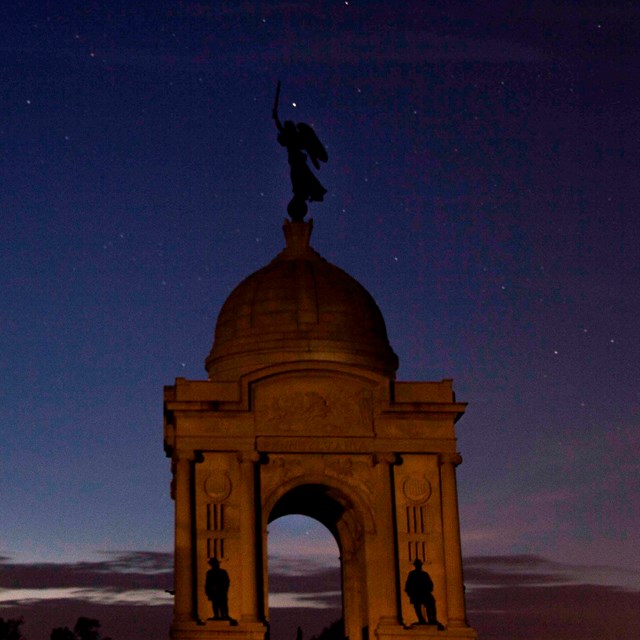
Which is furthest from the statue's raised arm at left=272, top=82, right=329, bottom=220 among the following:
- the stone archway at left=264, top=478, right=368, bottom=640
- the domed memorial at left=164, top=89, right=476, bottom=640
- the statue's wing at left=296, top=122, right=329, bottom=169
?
the stone archway at left=264, top=478, right=368, bottom=640

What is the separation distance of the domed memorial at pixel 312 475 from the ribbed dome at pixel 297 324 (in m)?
0.07

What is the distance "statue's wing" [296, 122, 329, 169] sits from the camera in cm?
5628

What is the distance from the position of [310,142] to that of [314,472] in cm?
1300

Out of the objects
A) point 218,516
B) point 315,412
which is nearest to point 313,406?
point 315,412

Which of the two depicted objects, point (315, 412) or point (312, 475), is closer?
point (312, 475)

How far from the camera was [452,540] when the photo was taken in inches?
1944

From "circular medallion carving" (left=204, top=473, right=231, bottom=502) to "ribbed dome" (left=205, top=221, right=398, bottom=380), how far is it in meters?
4.35

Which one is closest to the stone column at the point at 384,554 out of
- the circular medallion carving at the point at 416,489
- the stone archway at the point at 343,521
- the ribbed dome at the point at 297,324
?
the circular medallion carving at the point at 416,489

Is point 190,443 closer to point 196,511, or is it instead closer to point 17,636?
point 196,511

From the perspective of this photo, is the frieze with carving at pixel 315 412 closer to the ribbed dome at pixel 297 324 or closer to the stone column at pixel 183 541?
the ribbed dome at pixel 297 324

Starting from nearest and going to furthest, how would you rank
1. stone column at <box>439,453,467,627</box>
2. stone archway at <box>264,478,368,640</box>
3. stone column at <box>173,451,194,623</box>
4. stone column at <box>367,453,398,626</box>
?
stone column at <box>173,451,194,623</box> < stone column at <box>367,453,398,626</box> < stone column at <box>439,453,467,627</box> < stone archway at <box>264,478,368,640</box>

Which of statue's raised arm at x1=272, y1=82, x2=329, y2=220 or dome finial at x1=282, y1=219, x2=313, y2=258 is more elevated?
statue's raised arm at x1=272, y1=82, x2=329, y2=220

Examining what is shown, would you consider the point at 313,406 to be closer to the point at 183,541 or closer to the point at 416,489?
the point at 416,489

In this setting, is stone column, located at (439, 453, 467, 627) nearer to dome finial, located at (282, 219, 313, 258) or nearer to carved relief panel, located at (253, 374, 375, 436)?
carved relief panel, located at (253, 374, 375, 436)
